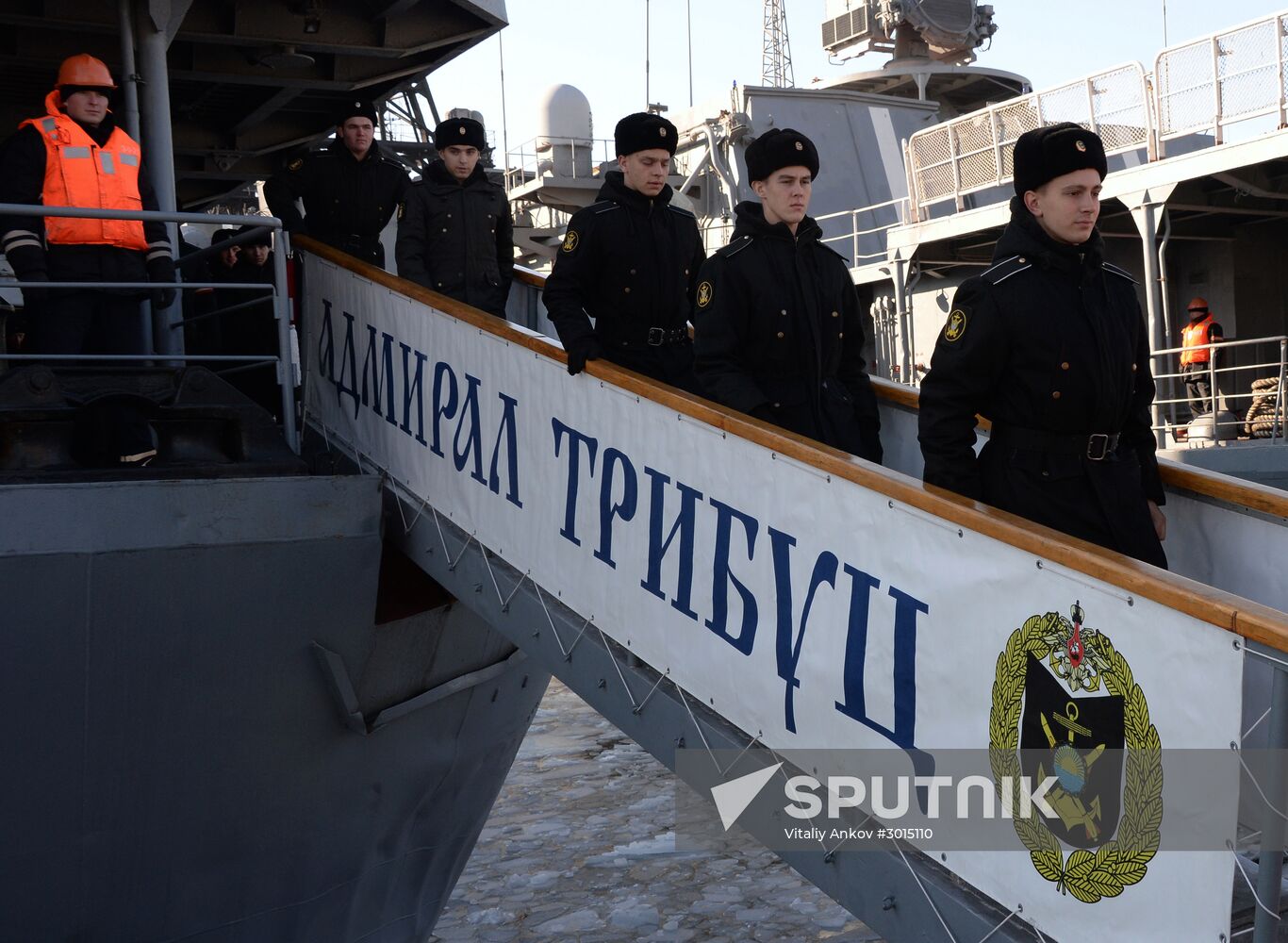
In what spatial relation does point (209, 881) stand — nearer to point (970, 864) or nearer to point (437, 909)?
point (437, 909)

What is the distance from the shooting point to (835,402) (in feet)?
12.3

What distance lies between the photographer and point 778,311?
3615 mm

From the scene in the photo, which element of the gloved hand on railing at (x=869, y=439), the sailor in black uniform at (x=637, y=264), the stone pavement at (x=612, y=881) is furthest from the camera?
the stone pavement at (x=612, y=881)

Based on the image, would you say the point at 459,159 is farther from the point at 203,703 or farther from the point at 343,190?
the point at 203,703

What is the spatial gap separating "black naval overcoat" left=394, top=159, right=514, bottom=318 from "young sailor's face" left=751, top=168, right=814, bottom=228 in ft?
8.16

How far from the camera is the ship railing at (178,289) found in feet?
15.1

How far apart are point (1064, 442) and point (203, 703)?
3320 millimetres

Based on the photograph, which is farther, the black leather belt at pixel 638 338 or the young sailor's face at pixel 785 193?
the black leather belt at pixel 638 338

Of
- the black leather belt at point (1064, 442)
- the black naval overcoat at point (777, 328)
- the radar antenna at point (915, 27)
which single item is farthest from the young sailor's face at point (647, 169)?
the radar antenna at point (915, 27)

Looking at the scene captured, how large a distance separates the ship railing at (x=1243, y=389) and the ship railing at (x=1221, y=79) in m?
2.28

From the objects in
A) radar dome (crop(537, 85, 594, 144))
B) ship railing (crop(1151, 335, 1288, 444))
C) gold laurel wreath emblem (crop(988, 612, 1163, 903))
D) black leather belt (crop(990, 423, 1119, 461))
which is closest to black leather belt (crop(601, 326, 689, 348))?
black leather belt (crop(990, 423, 1119, 461))

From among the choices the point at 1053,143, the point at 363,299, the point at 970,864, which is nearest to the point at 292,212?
the point at 363,299

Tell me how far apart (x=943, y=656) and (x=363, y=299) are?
11.3 feet

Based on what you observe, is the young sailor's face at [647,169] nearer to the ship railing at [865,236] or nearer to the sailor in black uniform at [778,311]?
the sailor in black uniform at [778,311]
